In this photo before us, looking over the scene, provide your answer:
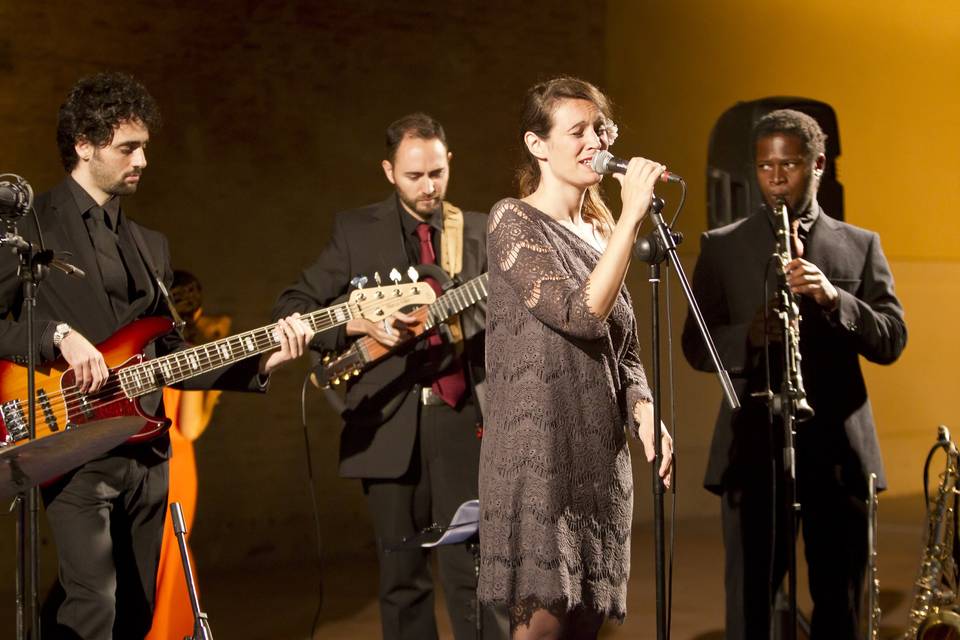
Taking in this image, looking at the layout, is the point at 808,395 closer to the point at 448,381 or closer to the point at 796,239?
the point at 796,239

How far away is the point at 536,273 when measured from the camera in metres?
2.81

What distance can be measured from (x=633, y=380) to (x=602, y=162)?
59cm

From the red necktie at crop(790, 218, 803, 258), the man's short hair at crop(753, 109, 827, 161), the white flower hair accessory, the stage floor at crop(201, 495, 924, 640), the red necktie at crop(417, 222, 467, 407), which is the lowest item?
the stage floor at crop(201, 495, 924, 640)

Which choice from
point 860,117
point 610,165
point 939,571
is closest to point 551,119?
point 610,165

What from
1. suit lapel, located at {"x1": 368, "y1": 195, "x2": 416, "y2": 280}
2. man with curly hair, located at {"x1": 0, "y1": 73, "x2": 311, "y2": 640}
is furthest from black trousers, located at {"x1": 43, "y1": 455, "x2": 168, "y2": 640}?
suit lapel, located at {"x1": 368, "y1": 195, "x2": 416, "y2": 280}

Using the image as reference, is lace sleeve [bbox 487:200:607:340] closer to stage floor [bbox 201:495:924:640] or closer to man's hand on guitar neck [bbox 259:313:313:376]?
man's hand on guitar neck [bbox 259:313:313:376]

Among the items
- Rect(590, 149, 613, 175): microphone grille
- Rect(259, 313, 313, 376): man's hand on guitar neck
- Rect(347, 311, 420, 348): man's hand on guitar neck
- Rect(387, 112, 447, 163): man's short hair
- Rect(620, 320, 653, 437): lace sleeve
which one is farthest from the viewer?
Rect(387, 112, 447, 163): man's short hair

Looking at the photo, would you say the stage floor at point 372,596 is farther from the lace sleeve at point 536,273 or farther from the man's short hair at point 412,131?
the lace sleeve at point 536,273

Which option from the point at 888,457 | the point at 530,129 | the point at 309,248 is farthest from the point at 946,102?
the point at 530,129

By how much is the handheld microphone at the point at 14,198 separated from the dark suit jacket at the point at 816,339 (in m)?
2.19

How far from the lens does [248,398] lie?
712 centimetres

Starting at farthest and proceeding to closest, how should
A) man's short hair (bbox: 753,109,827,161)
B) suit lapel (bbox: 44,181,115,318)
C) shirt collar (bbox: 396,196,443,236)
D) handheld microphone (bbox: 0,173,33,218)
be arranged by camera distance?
1. shirt collar (bbox: 396,196,443,236)
2. man's short hair (bbox: 753,109,827,161)
3. suit lapel (bbox: 44,181,115,318)
4. handheld microphone (bbox: 0,173,33,218)

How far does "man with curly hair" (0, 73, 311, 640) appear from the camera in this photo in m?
3.49

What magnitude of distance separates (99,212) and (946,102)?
8258 mm
